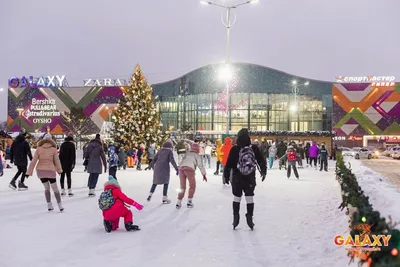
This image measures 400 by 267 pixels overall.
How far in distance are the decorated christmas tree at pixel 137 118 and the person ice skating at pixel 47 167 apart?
1991 cm

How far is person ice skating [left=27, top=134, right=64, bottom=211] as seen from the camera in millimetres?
8820

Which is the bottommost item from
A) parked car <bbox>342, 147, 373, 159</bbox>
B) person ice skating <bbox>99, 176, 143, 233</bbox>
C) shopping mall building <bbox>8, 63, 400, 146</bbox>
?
parked car <bbox>342, 147, 373, 159</bbox>

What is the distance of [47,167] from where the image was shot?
349 inches

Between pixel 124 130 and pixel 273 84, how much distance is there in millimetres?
49993

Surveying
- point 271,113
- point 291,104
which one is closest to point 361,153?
point 291,104

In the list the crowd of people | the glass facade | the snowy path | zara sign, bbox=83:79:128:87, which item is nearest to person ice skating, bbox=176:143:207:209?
the crowd of people

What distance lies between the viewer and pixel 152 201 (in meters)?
10.8

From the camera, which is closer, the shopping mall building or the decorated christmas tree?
the decorated christmas tree

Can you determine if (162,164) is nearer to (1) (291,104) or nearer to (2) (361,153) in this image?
(2) (361,153)

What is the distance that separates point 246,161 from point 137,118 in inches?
Answer: 891

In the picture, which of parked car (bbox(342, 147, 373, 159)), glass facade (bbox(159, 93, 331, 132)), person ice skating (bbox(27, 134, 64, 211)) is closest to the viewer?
person ice skating (bbox(27, 134, 64, 211))

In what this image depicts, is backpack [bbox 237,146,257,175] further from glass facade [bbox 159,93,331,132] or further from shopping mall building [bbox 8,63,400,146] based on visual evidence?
glass facade [bbox 159,93,331,132]

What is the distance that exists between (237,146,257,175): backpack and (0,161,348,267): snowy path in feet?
3.14

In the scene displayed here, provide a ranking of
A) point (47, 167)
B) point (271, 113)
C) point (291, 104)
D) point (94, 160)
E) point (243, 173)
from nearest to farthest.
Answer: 1. point (243, 173)
2. point (47, 167)
3. point (94, 160)
4. point (291, 104)
5. point (271, 113)
